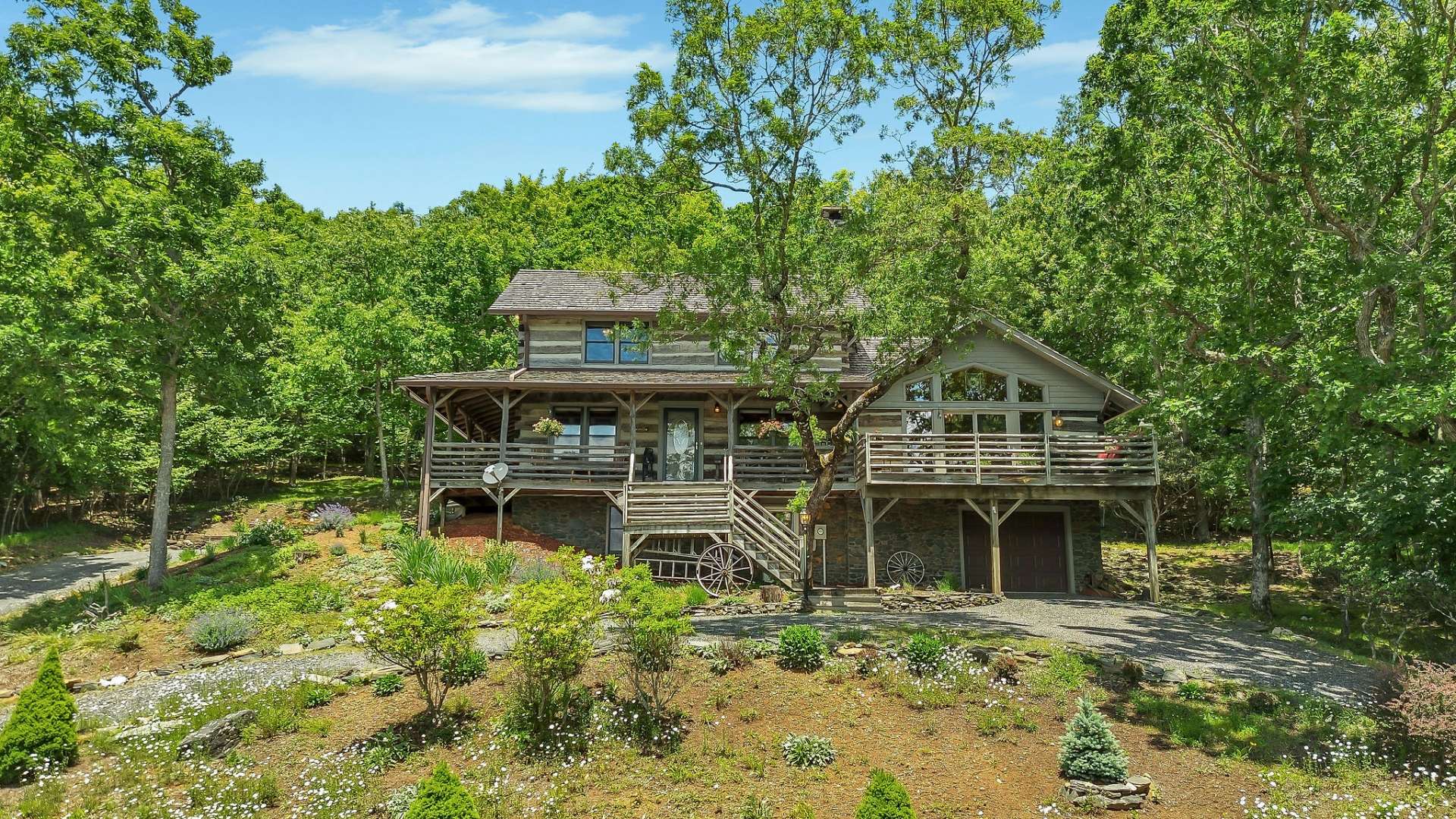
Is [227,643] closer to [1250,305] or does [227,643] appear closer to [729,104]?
[729,104]

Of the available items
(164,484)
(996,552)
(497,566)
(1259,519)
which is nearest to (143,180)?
(164,484)

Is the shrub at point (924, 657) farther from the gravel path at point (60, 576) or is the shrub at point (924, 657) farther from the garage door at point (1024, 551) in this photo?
the gravel path at point (60, 576)

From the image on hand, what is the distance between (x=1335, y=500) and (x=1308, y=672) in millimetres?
5149

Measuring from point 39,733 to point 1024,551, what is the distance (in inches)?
862

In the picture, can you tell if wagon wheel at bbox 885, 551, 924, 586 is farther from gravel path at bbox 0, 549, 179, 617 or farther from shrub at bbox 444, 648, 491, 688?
gravel path at bbox 0, 549, 179, 617

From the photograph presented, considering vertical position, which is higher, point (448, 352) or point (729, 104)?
point (729, 104)

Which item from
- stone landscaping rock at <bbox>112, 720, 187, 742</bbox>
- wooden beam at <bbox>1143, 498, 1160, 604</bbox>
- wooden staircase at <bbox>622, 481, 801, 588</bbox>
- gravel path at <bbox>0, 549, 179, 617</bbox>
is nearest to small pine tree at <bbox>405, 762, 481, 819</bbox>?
stone landscaping rock at <bbox>112, 720, 187, 742</bbox>

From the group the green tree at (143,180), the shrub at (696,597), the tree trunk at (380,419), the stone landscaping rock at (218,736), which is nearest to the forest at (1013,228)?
the green tree at (143,180)

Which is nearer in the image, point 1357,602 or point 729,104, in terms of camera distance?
point 729,104

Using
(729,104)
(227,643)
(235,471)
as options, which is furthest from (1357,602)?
(235,471)

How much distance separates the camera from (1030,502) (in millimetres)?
24938

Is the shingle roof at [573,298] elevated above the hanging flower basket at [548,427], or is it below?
above

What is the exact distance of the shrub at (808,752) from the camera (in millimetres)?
10461

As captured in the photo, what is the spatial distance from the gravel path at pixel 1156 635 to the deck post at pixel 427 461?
9720 mm
